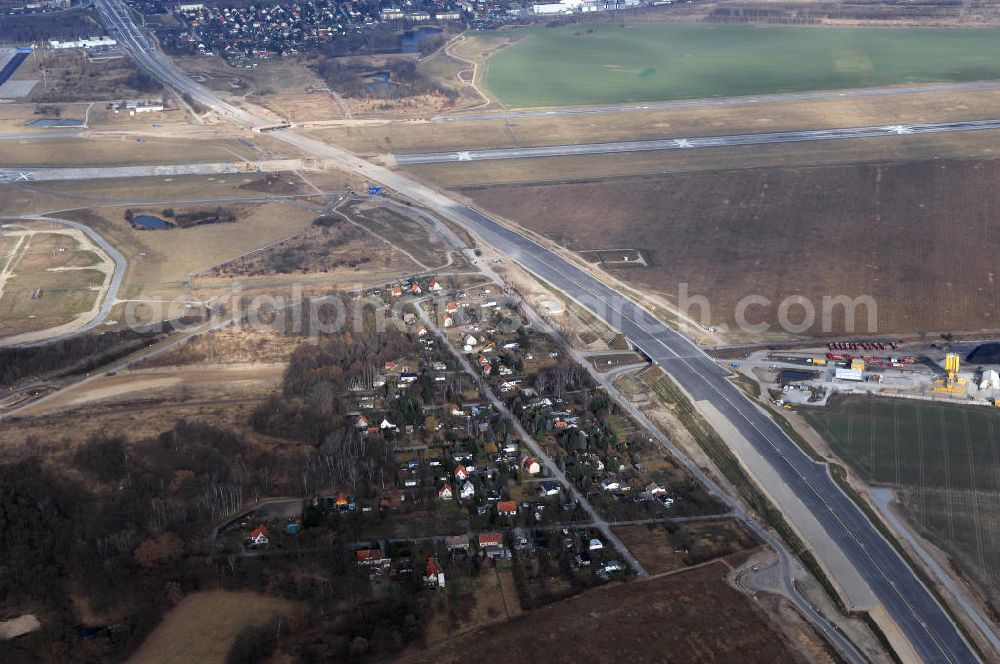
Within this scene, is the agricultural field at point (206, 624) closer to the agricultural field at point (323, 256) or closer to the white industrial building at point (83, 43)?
the agricultural field at point (323, 256)

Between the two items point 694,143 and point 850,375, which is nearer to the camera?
point 850,375

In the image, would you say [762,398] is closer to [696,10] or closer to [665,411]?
[665,411]

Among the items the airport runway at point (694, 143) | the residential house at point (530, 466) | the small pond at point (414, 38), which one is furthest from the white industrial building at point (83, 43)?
the residential house at point (530, 466)

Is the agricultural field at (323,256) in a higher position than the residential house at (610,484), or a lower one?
higher

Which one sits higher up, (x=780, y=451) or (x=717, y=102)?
(x=717, y=102)

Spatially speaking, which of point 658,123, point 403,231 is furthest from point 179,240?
point 658,123

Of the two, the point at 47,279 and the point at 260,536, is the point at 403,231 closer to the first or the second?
the point at 47,279

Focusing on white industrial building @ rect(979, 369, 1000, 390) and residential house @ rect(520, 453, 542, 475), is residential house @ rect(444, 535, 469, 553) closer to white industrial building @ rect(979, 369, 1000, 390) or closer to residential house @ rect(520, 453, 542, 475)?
residential house @ rect(520, 453, 542, 475)
